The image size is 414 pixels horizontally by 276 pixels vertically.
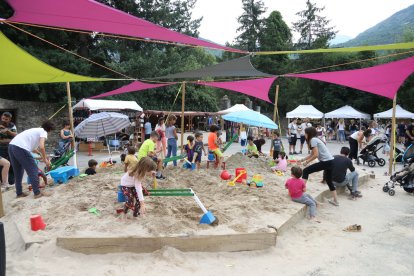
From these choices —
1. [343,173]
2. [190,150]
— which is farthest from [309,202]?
[190,150]

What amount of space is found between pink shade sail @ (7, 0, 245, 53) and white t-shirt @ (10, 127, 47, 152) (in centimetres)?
175

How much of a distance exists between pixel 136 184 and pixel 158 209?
27.3 inches

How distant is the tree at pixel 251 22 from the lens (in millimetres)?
36125

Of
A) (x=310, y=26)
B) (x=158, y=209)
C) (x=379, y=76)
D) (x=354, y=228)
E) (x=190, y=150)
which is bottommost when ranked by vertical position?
(x=354, y=228)

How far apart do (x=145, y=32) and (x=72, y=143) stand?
4761mm

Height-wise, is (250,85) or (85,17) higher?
(85,17)

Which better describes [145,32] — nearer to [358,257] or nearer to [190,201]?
[190,201]

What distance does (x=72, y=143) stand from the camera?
8.61m

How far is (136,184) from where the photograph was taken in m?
4.29

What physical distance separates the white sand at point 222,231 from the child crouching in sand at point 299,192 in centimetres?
21

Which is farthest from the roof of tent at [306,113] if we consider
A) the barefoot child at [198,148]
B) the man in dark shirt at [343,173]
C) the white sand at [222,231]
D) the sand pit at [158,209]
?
the white sand at [222,231]

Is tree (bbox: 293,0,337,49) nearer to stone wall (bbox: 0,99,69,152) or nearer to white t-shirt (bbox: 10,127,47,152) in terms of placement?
stone wall (bbox: 0,99,69,152)

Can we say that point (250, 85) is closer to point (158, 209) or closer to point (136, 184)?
point (158, 209)

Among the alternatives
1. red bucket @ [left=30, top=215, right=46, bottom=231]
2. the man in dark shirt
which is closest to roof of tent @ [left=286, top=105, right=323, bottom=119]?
the man in dark shirt
